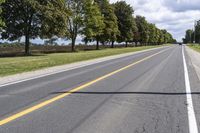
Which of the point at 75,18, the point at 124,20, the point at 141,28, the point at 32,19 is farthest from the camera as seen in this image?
the point at 141,28

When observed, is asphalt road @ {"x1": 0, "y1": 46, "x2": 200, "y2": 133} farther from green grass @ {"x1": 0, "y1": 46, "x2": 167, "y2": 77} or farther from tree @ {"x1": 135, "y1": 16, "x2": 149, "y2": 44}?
tree @ {"x1": 135, "y1": 16, "x2": 149, "y2": 44}

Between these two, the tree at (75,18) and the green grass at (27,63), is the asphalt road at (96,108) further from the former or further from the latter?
the tree at (75,18)

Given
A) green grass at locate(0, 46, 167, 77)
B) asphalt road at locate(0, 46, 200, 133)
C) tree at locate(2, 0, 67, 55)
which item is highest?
tree at locate(2, 0, 67, 55)

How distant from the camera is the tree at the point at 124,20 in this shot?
94562 millimetres

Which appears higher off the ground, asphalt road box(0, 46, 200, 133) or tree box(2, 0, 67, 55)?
tree box(2, 0, 67, 55)

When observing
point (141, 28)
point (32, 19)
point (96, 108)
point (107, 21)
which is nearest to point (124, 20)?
point (107, 21)

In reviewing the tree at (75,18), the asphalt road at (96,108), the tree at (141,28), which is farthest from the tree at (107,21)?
the asphalt road at (96,108)

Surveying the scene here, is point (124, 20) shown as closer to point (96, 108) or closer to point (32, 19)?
point (32, 19)

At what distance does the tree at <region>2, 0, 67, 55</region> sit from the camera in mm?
44656

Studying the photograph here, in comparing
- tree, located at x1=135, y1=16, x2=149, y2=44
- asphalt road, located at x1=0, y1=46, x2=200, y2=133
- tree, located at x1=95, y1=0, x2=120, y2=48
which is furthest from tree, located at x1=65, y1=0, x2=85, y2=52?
tree, located at x1=135, y1=16, x2=149, y2=44

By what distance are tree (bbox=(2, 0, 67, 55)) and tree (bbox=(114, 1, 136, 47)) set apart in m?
46.1

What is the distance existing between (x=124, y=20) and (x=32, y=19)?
171 ft

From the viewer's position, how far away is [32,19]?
47.0 metres

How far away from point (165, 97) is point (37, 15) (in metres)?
37.3
